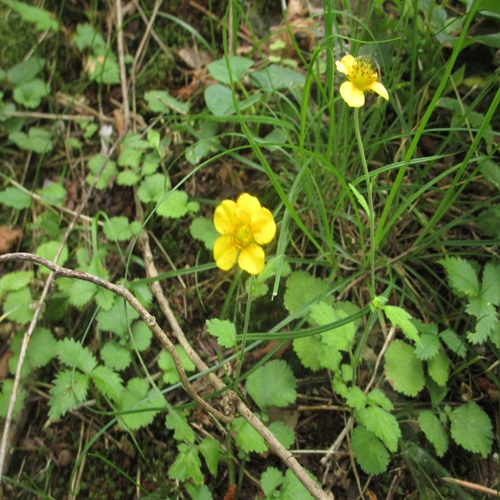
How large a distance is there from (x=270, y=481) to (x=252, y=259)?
0.61 meters

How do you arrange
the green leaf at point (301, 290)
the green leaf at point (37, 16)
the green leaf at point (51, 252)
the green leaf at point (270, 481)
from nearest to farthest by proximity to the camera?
1. the green leaf at point (270, 481)
2. the green leaf at point (301, 290)
3. the green leaf at point (51, 252)
4. the green leaf at point (37, 16)

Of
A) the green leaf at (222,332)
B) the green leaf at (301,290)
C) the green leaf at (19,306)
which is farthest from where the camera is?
the green leaf at (19,306)

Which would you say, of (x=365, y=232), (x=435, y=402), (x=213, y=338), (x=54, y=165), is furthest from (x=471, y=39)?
(x=54, y=165)

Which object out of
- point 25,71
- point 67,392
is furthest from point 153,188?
point 25,71

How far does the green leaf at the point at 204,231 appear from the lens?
5.47 ft

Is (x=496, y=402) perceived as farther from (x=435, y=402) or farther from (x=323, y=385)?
(x=323, y=385)

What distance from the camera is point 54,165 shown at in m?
2.11

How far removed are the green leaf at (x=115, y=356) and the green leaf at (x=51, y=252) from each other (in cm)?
40

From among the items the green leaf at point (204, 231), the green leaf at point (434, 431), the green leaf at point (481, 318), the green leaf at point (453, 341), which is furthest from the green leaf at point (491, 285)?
the green leaf at point (204, 231)

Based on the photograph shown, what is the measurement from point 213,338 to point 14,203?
0.98 metres

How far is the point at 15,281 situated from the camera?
1.72 metres

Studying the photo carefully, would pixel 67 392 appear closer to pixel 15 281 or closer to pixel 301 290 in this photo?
pixel 15 281

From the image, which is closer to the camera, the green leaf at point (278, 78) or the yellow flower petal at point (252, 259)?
the yellow flower petal at point (252, 259)

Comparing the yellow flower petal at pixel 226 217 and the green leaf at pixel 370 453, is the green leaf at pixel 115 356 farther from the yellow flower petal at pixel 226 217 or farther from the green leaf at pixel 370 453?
the green leaf at pixel 370 453
